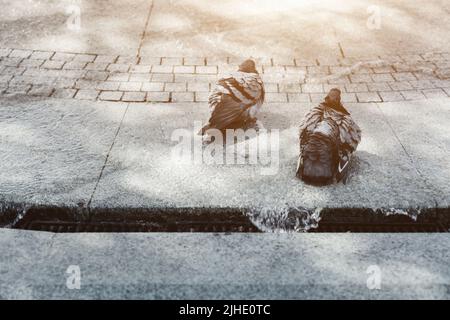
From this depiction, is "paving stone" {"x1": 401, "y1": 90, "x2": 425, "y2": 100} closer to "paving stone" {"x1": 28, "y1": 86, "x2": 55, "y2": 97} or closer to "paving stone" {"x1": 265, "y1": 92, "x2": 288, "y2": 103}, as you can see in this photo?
"paving stone" {"x1": 265, "y1": 92, "x2": 288, "y2": 103}

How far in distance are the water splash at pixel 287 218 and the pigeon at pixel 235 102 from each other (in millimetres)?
1187

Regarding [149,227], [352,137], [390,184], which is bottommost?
[149,227]

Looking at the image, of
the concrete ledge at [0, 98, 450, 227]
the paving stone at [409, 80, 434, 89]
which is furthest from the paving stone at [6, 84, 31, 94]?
the paving stone at [409, 80, 434, 89]

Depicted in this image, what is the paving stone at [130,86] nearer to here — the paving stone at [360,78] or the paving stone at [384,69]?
the paving stone at [360,78]

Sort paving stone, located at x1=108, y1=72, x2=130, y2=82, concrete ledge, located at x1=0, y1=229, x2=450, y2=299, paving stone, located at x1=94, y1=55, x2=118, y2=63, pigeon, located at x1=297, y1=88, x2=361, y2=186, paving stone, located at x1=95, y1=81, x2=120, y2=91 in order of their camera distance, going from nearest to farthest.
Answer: concrete ledge, located at x1=0, y1=229, x2=450, y2=299 < pigeon, located at x1=297, y1=88, x2=361, y2=186 < paving stone, located at x1=95, y1=81, x2=120, y2=91 < paving stone, located at x1=108, y1=72, x2=130, y2=82 < paving stone, located at x1=94, y1=55, x2=118, y2=63

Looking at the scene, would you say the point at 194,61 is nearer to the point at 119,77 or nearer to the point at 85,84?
the point at 119,77

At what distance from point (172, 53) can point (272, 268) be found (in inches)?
163

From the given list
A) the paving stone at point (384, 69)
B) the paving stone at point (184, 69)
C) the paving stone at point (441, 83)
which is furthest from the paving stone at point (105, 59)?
the paving stone at point (441, 83)

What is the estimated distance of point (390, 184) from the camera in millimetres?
4102

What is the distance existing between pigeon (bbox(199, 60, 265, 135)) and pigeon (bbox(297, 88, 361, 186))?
2.59 ft

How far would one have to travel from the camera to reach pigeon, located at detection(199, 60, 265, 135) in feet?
15.4

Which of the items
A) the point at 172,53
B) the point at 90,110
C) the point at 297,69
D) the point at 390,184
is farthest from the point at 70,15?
the point at 390,184

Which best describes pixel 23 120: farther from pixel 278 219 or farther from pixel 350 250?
pixel 350 250

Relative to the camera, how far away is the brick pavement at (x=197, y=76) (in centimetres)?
567
